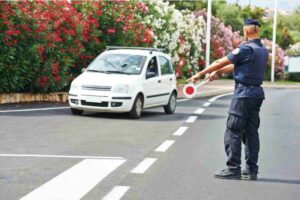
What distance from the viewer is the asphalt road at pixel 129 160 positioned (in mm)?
7223

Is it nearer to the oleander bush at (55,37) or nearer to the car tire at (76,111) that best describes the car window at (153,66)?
the car tire at (76,111)

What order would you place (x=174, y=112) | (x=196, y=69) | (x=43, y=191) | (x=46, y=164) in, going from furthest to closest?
(x=196, y=69) → (x=174, y=112) → (x=46, y=164) → (x=43, y=191)

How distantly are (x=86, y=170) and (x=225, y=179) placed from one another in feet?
5.56

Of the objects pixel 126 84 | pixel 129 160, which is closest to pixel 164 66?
pixel 126 84

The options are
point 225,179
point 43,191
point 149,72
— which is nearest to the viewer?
point 43,191

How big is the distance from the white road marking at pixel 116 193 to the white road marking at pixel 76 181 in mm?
252

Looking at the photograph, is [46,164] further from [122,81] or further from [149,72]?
[149,72]

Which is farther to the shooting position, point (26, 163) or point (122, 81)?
point (122, 81)

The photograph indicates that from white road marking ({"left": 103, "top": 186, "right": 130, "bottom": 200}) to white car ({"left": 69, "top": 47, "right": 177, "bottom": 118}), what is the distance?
8.04 metres

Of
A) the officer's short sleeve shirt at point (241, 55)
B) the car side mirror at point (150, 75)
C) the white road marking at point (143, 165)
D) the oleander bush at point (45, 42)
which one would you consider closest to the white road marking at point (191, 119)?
the car side mirror at point (150, 75)

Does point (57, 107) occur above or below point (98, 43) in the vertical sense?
below

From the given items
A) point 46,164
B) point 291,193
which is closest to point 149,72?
point 46,164

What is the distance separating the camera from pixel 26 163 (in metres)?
8.80

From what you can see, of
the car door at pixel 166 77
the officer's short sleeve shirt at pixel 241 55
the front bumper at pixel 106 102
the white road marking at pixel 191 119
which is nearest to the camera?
the officer's short sleeve shirt at pixel 241 55
